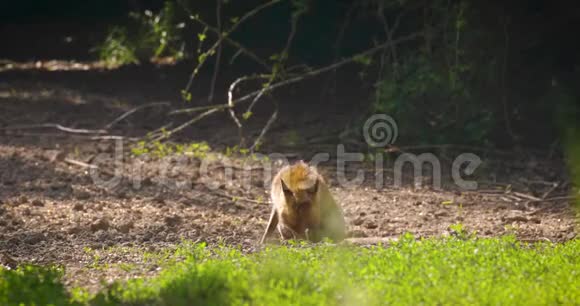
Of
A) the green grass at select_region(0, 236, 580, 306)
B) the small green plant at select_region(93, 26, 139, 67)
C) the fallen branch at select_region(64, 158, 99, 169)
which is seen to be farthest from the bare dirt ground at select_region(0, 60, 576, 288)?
the small green plant at select_region(93, 26, 139, 67)

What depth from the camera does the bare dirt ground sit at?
828cm

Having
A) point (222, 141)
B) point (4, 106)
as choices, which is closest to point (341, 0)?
point (222, 141)

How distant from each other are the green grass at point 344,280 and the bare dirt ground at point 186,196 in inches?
29.5

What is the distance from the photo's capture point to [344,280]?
19.9 ft

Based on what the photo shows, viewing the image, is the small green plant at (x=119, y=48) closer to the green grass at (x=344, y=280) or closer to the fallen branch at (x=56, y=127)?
the fallen branch at (x=56, y=127)

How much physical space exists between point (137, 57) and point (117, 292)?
37.7ft

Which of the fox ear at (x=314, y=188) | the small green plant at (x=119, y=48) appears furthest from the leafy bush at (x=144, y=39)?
the fox ear at (x=314, y=188)

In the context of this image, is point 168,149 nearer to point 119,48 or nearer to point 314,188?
point 314,188

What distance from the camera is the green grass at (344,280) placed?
5770 mm

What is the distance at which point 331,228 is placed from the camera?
8.71 m
